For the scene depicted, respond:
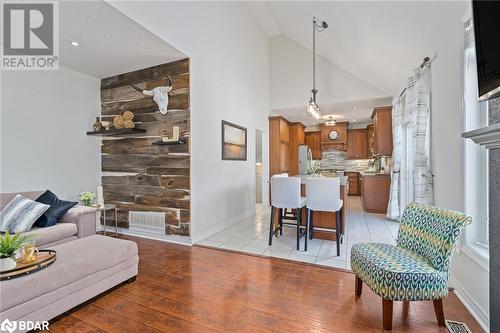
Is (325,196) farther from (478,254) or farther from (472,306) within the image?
(472,306)

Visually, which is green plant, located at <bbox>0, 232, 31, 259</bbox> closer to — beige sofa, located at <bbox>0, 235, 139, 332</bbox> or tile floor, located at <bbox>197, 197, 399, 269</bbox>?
beige sofa, located at <bbox>0, 235, 139, 332</bbox>

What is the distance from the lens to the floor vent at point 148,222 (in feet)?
11.7

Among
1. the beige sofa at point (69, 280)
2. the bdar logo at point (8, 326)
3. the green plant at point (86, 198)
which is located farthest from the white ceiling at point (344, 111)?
the bdar logo at point (8, 326)

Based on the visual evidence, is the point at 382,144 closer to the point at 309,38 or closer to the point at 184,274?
the point at 309,38

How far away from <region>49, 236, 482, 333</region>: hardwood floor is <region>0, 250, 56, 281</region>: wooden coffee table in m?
0.45

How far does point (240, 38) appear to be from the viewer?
495cm

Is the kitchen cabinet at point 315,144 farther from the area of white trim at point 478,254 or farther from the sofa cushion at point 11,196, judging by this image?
the sofa cushion at point 11,196

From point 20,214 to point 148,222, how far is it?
4.97 feet

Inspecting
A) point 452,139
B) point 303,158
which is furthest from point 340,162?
point 452,139

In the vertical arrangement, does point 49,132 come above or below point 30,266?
above

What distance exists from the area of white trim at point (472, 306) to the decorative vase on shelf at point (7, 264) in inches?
136

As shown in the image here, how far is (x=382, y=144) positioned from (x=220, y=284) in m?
4.84

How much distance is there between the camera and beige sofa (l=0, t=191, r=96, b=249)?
2.53 meters

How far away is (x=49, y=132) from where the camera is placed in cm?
334
